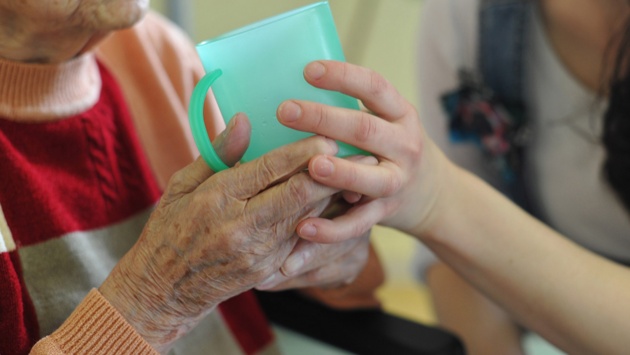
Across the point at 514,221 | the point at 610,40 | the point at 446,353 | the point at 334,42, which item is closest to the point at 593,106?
the point at 610,40

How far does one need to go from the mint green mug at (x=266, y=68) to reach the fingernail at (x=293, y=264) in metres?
0.13

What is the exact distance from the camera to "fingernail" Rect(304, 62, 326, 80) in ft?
2.02

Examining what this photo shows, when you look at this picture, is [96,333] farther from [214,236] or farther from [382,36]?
[382,36]

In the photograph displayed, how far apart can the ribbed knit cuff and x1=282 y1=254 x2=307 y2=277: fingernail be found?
6.3 inches

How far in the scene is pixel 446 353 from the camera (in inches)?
35.5

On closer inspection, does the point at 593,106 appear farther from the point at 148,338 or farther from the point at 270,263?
the point at 148,338

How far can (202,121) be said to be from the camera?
0.65 metres

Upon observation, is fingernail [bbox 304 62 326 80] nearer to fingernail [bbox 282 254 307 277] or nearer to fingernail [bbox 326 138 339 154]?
fingernail [bbox 326 138 339 154]

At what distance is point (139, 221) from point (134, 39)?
10.6 inches

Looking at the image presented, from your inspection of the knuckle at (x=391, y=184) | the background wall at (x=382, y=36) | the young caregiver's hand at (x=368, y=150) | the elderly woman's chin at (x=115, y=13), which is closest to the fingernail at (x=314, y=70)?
the young caregiver's hand at (x=368, y=150)

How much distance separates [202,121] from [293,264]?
0.19 m

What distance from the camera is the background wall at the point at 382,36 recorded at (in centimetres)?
207

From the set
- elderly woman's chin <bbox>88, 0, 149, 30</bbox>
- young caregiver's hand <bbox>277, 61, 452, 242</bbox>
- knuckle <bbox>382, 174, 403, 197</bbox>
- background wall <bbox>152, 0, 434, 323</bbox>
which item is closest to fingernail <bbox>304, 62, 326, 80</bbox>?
young caregiver's hand <bbox>277, 61, 452, 242</bbox>

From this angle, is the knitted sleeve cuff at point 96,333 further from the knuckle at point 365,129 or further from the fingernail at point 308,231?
the knuckle at point 365,129
